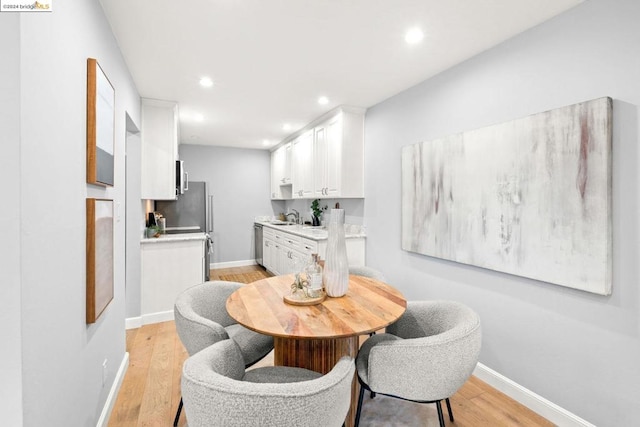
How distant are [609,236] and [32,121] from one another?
102 inches

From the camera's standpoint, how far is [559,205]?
6.19 ft

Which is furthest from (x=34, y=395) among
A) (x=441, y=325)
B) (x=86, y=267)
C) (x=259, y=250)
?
(x=259, y=250)

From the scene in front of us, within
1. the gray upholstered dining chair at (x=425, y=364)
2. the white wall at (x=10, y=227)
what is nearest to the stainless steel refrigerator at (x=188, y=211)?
the gray upholstered dining chair at (x=425, y=364)

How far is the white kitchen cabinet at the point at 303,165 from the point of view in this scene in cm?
468

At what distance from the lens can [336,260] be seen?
1764 millimetres

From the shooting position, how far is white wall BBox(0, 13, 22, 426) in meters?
0.91

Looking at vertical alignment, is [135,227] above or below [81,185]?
below

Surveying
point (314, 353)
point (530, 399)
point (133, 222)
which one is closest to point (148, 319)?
point (133, 222)

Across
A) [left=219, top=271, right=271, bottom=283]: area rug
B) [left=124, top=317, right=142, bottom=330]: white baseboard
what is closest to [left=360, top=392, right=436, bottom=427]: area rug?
[left=124, top=317, right=142, bottom=330]: white baseboard

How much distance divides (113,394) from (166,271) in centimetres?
163

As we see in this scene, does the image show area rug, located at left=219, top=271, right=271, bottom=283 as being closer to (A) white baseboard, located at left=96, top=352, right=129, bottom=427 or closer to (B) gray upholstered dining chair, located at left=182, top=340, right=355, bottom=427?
(A) white baseboard, located at left=96, top=352, right=129, bottom=427

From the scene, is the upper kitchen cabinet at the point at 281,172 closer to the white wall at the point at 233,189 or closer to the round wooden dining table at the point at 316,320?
the white wall at the point at 233,189

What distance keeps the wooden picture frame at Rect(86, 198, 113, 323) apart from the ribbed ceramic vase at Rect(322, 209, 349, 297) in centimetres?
120

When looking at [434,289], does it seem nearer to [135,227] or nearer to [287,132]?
[135,227]
